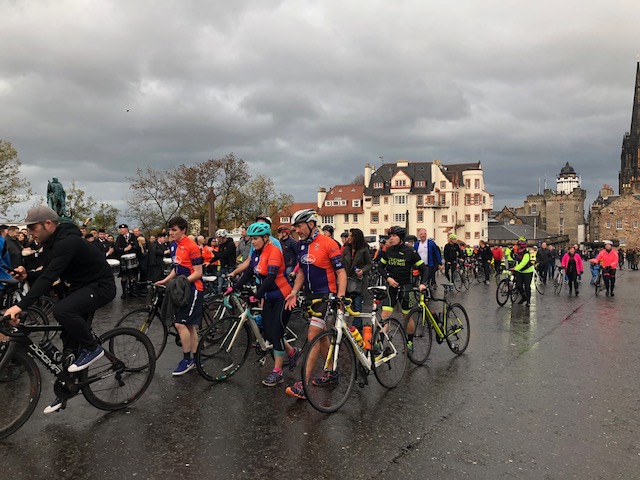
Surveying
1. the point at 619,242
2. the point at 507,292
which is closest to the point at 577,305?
the point at 507,292

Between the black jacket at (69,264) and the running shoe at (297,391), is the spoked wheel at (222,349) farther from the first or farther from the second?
the black jacket at (69,264)

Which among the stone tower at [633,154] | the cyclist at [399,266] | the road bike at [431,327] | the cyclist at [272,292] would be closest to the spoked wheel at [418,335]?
the road bike at [431,327]

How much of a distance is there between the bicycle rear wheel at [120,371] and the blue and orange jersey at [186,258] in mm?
1398

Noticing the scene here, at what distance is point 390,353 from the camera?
620cm

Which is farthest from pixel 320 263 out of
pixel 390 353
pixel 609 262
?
pixel 609 262

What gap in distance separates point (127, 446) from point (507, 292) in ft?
40.1

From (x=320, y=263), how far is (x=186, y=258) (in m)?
2.09

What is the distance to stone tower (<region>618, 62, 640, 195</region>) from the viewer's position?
114 metres

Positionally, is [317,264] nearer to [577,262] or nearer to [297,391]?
[297,391]

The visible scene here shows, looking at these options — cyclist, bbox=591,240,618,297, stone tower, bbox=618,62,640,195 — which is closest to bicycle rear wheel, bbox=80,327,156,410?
cyclist, bbox=591,240,618,297

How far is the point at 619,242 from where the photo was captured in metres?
101

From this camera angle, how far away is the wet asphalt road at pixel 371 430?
3998 mm

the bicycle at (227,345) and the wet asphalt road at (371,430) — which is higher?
the bicycle at (227,345)

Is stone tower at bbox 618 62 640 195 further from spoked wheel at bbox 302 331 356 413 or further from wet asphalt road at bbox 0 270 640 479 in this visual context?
spoked wheel at bbox 302 331 356 413
